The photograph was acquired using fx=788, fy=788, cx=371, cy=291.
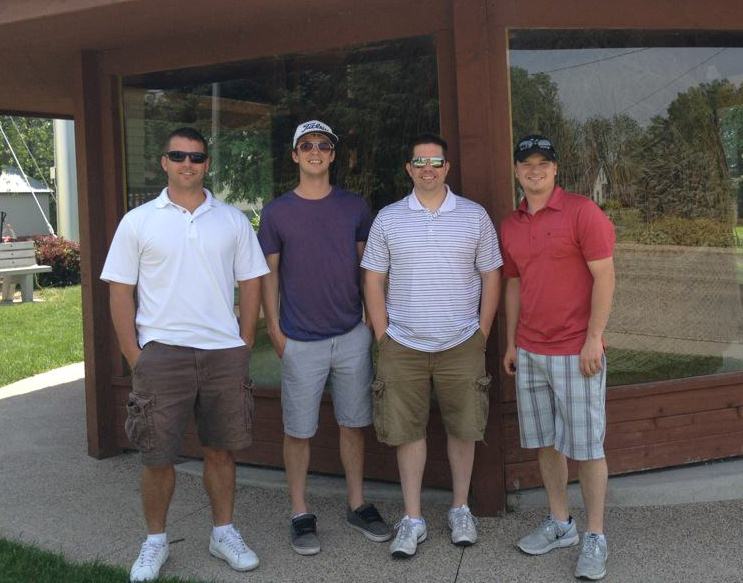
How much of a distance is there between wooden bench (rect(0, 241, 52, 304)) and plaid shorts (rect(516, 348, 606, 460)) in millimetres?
12224

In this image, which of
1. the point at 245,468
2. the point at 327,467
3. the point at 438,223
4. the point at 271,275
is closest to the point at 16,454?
the point at 245,468

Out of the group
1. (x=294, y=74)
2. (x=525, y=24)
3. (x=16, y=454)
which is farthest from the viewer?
(x=16, y=454)

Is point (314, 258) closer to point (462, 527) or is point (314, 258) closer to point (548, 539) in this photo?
point (462, 527)

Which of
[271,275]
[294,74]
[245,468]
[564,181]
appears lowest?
[245,468]

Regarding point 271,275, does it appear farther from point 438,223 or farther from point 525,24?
point 525,24

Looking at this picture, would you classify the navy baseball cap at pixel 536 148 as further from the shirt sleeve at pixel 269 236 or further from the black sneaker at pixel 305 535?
the black sneaker at pixel 305 535

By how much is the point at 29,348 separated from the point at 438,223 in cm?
716

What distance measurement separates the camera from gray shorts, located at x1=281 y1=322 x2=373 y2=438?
3.57 m

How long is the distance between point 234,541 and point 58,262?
14.7 meters

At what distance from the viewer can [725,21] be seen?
4.15 m

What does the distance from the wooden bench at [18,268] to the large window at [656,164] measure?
463 inches

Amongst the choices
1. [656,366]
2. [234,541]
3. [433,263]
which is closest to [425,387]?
[433,263]

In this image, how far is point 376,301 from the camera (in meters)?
3.49

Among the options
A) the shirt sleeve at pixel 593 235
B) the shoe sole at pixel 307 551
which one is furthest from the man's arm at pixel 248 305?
the shirt sleeve at pixel 593 235
